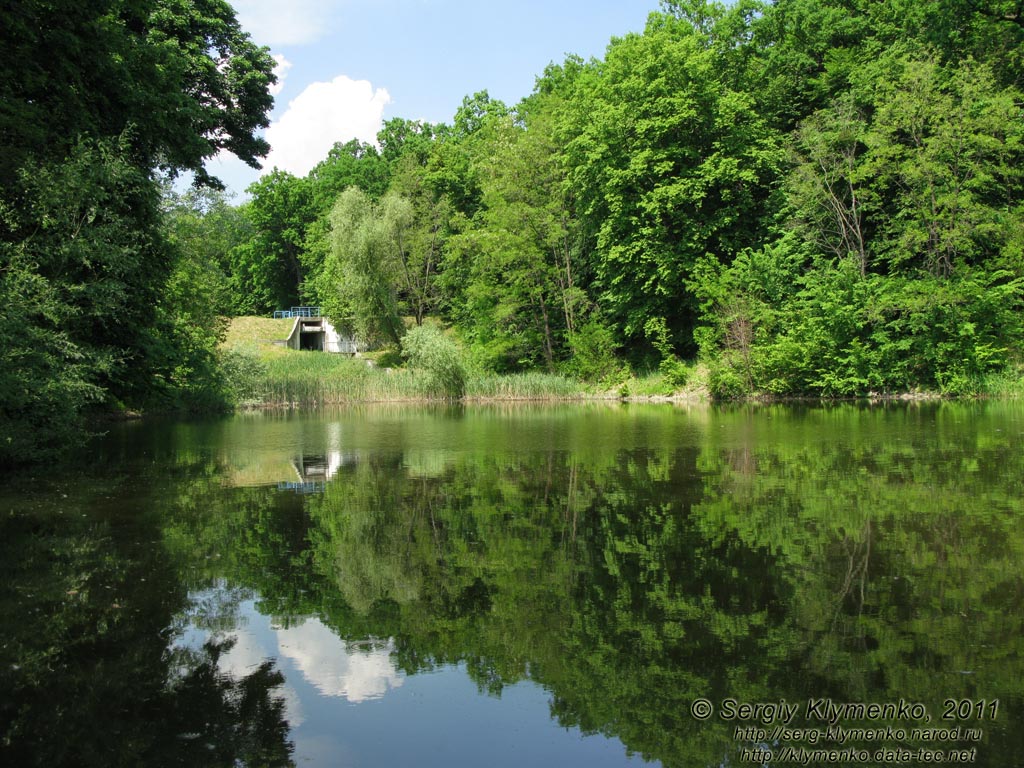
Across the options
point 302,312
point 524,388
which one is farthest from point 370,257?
point 302,312

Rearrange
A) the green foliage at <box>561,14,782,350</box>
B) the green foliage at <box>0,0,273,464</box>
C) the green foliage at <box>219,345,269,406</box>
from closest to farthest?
the green foliage at <box>0,0,273,464</box> → the green foliage at <box>219,345,269,406</box> → the green foliage at <box>561,14,782,350</box>

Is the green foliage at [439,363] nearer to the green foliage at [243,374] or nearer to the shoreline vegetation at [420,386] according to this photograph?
the shoreline vegetation at [420,386]

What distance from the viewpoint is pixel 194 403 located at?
2955cm

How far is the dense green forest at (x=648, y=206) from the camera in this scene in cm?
1362

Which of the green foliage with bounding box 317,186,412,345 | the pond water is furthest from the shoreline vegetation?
the pond water

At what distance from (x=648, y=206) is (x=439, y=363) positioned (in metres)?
10.9

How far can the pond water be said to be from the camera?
11.1 feet

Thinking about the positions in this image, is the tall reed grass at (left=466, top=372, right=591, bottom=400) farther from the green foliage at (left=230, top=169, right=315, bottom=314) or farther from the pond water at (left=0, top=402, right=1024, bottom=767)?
the green foliage at (left=230, top=169, right=315, bottom=314)

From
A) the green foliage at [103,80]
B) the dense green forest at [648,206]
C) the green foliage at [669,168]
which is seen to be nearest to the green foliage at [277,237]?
the dense green forest at [648,206]

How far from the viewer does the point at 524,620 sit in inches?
187

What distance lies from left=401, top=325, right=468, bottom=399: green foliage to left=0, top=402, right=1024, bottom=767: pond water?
2238 centimetres

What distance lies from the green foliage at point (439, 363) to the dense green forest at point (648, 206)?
370cm

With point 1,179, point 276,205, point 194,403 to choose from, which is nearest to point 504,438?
point 1,179

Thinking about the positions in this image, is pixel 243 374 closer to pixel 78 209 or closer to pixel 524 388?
pixel 524 388
